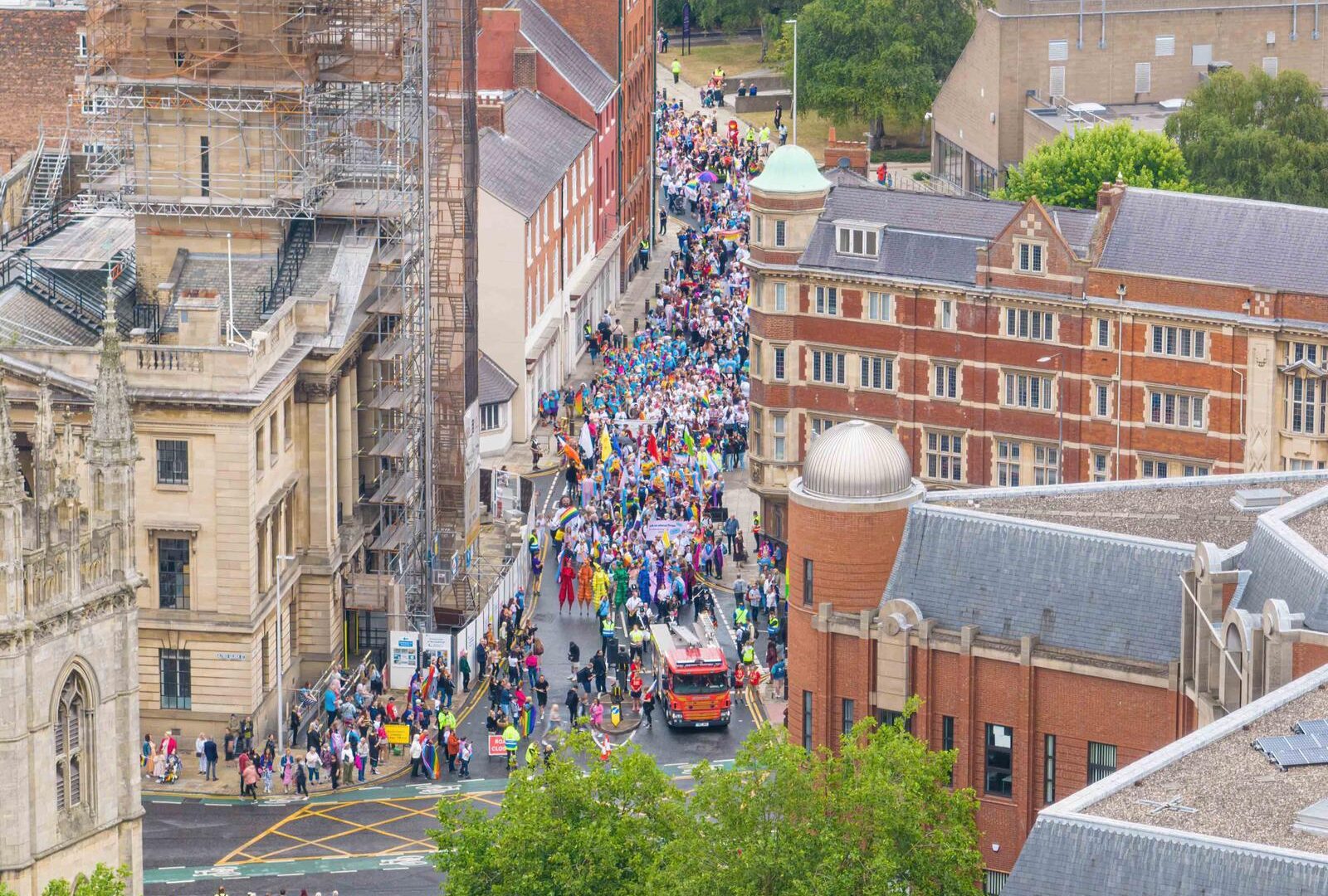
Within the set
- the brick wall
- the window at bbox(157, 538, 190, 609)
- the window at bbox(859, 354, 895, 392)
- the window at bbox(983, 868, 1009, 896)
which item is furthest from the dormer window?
the window at bbox(983, 868, 1009, 896)

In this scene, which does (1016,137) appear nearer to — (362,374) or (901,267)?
(901,267)

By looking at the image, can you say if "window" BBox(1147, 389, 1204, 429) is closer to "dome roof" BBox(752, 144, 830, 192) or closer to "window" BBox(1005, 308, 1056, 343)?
"window" BBox(1005, 308, 1056, 343)

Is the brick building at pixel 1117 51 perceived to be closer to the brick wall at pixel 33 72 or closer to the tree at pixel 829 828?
the brick wall at pixel 33 72

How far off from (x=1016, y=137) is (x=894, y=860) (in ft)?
346

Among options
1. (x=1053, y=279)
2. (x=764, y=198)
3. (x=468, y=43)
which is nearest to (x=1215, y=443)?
(x=1053, y=279)

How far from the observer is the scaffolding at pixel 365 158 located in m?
117

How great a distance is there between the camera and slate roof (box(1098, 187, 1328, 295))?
122 m

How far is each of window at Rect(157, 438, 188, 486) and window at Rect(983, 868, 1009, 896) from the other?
31760 mm

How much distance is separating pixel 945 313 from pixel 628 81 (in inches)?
2154

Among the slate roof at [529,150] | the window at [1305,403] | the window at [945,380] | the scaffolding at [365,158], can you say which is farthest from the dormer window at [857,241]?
the slate roof at [529,150]

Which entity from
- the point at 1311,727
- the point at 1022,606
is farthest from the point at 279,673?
the point at 1311,727

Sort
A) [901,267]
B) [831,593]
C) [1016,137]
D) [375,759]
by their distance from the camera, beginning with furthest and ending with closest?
1. [1016,137]
2. [901,267]
3. [375,759]
4. [831,593]

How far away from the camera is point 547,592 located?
126000 mm

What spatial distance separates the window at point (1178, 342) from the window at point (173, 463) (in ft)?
120
